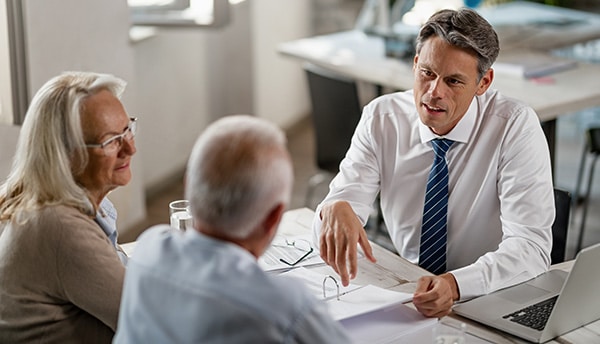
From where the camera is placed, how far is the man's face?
216cm

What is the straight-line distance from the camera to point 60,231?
1668 millimetres

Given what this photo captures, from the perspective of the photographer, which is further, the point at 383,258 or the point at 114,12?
the point at 114,12

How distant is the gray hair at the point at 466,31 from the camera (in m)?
2.12

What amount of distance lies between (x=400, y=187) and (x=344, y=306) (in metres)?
0.62

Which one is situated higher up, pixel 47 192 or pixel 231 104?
pixel 47 192

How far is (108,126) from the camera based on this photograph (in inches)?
68.8

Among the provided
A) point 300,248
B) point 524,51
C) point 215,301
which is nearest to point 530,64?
point 524,51

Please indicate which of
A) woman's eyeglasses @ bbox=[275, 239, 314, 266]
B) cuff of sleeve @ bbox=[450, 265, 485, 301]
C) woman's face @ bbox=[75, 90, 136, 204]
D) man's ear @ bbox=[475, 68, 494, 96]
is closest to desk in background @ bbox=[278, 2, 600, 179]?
man's ear @ bbox=[475, 68, 494, 96]

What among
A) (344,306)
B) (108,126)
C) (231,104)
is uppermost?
(108,126)

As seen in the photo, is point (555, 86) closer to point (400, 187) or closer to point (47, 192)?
point (400, 187)

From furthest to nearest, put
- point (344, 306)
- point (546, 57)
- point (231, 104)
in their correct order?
1. point (231, 104)
2. point (546, 57)
3. point (344, 306)

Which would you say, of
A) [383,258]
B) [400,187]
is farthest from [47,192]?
[400,187]

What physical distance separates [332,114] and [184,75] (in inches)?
57.9

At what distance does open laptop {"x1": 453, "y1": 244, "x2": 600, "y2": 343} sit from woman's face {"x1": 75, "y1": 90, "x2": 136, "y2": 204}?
0.76m
